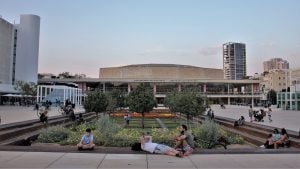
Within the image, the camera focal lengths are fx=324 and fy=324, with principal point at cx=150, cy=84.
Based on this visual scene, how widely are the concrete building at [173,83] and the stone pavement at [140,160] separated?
9803cm

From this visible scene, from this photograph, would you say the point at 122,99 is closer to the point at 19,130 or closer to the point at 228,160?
the point at 19,130

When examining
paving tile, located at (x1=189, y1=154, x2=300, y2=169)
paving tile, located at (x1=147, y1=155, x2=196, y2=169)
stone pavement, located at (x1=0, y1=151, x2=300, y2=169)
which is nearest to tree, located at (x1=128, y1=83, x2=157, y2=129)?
stone pavement, located at (x1=0, y1=151, x2=300, y2=169)

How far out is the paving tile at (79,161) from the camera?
336 inches

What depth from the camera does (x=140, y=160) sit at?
9422 mm

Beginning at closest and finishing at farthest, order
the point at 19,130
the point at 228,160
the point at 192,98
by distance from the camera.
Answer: the point at 228,160
the point at 19,130
the point at 192,98

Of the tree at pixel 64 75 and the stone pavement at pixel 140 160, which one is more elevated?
the tree at pixel 64 75

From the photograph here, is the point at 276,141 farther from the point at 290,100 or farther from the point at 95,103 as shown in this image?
the point at 290,100

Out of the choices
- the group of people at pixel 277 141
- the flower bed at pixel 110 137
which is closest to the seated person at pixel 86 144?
the flower bed at pixel 110 137

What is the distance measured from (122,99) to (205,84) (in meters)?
78.9

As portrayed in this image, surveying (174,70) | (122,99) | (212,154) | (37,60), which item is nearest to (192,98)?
(212,154)

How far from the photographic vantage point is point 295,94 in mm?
57531

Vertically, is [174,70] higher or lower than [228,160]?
higher

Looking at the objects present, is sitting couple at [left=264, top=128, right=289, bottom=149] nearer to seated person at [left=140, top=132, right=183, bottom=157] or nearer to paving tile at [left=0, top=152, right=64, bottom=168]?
seated person at [left=140, top=132, right=183, bottom=157]

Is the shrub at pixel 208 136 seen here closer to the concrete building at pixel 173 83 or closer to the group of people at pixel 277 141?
the group of people at pixel 277 141
